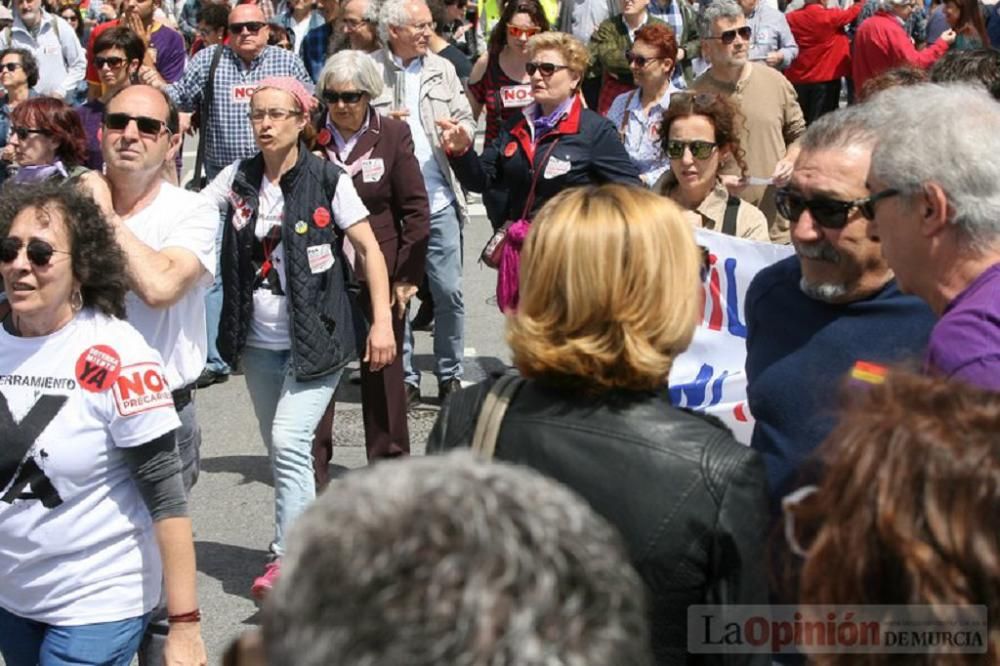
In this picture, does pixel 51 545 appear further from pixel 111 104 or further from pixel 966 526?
pixel 966 526

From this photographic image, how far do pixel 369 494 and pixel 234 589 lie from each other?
4.62m

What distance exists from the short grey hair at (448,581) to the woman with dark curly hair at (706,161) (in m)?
3.88

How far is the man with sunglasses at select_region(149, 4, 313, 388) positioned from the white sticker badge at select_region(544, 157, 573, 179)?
107 inches

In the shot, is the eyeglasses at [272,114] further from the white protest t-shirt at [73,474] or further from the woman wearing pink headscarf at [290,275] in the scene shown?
the white protest t-shirt at [73,474]

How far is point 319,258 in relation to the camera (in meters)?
5.42

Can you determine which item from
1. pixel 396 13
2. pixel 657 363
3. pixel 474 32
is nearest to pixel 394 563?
pixel 657 363

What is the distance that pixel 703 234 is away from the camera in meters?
5.00

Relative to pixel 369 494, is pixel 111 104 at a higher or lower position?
lower

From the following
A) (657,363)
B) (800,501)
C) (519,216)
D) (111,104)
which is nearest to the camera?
(800,501)

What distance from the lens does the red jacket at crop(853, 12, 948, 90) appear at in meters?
10.1

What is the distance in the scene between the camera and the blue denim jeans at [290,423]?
542 centimetres

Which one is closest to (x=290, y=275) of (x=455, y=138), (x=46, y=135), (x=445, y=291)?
(x=46, y=135)

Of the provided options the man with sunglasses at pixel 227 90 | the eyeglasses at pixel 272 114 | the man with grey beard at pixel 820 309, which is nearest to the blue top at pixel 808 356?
the man with grey beard at pixel 820 309

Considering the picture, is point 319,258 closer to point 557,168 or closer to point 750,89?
point 557,168
